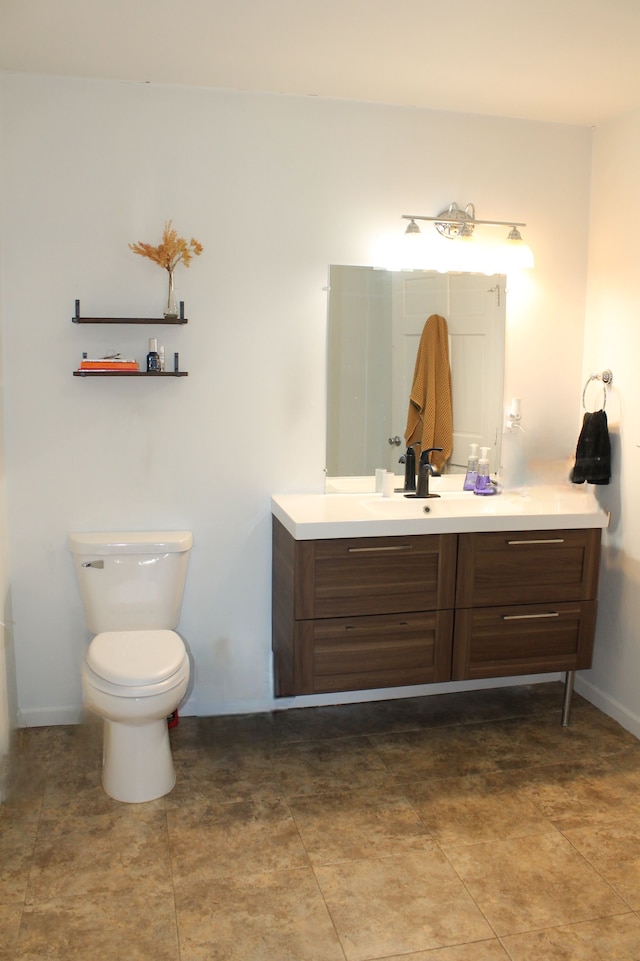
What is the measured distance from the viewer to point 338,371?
3.09 meters

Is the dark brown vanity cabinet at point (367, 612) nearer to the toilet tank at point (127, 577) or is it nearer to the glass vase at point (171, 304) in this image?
the toilet tank at point (127, 577)

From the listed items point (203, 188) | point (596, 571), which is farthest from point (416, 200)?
point (596, 571)

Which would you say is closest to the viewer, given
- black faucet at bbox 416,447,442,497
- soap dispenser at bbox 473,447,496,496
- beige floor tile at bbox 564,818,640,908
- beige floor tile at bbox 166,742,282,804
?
beige floor tile at bbox 564,818,640,908

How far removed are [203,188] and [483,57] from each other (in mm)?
1080

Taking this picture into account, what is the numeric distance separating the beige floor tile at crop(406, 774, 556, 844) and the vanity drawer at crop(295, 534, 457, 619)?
612mm

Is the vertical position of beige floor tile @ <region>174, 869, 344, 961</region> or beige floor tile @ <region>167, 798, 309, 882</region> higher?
beige floor tile @ <region>174, 869, 344, 961</region>

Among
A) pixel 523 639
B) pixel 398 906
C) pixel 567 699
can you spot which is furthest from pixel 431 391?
pixel 398 906

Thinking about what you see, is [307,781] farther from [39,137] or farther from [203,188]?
[39,137]

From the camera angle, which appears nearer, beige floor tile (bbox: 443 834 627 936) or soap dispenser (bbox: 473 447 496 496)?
beige floor tile (bbox: 443 834 627 936)

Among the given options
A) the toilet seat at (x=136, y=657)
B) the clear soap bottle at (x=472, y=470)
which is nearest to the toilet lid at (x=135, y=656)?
the toilet seat at (x=136, y=657)

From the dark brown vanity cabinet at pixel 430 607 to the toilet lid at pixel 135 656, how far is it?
0.43 meters

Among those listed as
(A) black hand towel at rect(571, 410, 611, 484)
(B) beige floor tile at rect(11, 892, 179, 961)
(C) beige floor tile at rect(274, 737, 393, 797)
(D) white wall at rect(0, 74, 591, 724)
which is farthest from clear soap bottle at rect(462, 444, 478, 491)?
(B) beige floor tile at rect(11, 892, 179, 961)

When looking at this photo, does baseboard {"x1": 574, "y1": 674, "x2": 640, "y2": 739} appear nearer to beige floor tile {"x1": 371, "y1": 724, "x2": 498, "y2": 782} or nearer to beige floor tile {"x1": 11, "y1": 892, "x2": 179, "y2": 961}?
beige floor tile {"x1": 371, "y1": 724, "x2": 498, "y2": 782}

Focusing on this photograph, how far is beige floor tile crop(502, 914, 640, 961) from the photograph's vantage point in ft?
6.25
